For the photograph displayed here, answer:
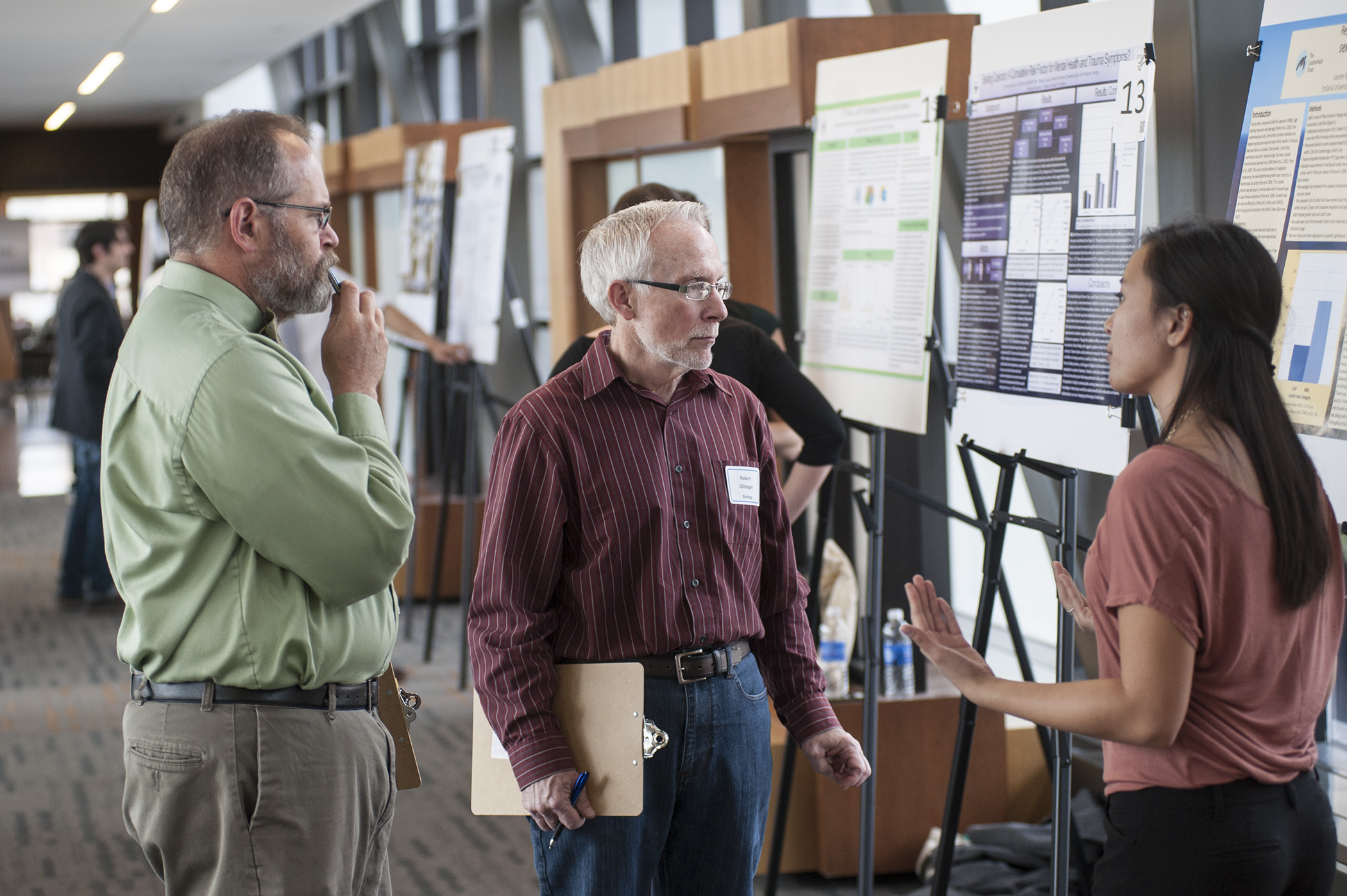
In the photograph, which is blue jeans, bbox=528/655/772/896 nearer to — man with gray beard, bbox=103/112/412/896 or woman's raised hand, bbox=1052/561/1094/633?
man with gray beard, bbox=103/112/412/896

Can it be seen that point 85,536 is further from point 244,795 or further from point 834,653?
point 244,795

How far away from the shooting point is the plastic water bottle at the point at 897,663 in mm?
3453

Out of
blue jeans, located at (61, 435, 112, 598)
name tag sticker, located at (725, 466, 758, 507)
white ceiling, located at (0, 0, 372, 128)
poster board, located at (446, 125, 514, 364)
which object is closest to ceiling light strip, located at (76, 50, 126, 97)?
white ceiling, located at (0, 0, 372, 128)

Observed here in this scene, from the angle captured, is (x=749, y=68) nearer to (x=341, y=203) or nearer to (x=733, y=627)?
(x=733, y=627)

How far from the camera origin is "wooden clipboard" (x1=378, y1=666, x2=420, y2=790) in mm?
1869

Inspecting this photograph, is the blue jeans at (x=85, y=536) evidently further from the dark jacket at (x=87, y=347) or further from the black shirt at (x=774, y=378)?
the black shirt at (x=774, y=378)

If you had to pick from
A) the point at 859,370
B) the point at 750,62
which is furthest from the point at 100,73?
the point at 859,370

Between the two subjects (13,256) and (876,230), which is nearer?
(876,230)

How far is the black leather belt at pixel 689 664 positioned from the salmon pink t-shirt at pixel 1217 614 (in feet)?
1.74

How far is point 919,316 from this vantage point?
275cm

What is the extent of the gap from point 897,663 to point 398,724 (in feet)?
6.23

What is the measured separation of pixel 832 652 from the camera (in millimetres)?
3441

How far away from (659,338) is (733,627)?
0.43 metres

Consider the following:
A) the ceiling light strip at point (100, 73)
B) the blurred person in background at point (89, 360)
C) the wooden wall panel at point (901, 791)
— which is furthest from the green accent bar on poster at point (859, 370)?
the ceiling light strip at point (100, 73)
